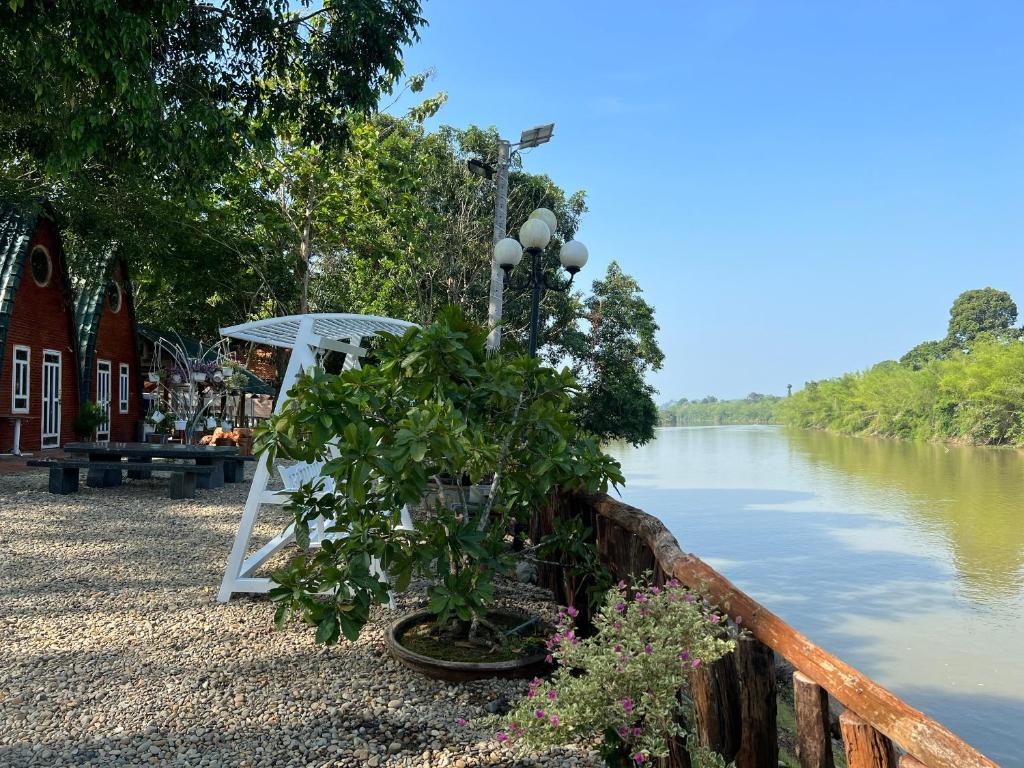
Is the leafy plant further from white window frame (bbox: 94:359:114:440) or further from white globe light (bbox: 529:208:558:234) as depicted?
white globe light (bbox: 529:208:558:234)

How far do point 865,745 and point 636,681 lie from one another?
66 cm

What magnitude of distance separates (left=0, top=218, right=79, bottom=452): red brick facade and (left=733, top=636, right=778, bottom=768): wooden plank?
43.3 feet

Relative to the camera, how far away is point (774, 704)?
219 cm

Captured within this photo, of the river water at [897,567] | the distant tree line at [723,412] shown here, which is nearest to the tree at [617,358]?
the river water at [897,567]

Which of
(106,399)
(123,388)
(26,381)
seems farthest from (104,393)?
(26,381)

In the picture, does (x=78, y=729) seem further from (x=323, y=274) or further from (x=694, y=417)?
(x=694, y=417)

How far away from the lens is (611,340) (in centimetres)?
2230

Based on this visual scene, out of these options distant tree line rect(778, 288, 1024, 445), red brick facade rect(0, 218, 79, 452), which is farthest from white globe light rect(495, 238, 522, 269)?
distant tree line rect(778, 288, 1024, 445)

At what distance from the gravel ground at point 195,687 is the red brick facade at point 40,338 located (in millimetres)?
8290

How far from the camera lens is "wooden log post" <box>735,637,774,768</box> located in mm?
2145

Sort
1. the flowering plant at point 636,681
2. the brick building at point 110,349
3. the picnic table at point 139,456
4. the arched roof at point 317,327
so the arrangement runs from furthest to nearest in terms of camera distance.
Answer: the brick building at point 110,349 → the picnic table at point 139,456 → the arched roof at point 317,327 → the flowering plant at point 636,681

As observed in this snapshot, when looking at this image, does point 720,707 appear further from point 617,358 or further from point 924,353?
point 924,353

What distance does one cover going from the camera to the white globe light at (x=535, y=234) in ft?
23.8

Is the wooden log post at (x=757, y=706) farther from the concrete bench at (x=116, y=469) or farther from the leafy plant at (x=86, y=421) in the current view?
the leafy plant at (x=86, y=421)
